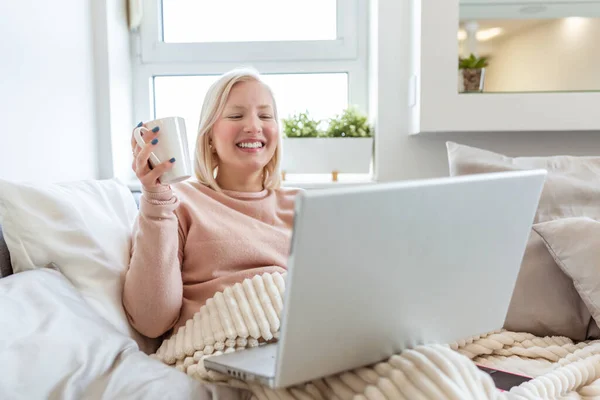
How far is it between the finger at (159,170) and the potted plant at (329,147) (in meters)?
1.03

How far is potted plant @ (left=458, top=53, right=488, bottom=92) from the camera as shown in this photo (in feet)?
5.91

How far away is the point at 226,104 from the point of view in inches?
53.2

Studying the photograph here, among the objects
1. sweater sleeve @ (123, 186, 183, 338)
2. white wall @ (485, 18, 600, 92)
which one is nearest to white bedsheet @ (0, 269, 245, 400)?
sweater sleeve @ (123, 186, 183, 338)

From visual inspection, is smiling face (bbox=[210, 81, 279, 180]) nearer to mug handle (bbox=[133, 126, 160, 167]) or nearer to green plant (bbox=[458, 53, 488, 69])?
mug handle (bbox=[133, 126, 160, 167])

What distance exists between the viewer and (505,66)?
6.03ft

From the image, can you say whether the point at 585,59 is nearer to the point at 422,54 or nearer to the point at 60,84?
the point at 422,54

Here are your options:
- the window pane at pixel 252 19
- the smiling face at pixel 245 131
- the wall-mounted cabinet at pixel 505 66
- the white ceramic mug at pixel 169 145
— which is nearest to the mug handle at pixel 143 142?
the white ceramic mug at pixel 169 145

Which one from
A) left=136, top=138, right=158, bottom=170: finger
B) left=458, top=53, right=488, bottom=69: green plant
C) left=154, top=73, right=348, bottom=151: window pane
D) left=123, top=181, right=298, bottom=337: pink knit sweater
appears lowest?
left=123, top=181, right=298, bottom=337: pink knit sweater

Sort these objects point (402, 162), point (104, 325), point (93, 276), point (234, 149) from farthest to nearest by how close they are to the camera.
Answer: point (402, 162)
point (234, 149)
point (93, 276)
point (104, 325)

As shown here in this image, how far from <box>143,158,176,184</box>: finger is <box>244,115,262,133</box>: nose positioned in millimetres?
356

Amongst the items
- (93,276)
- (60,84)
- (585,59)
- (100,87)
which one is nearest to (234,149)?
(93,276)

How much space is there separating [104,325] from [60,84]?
2.80 feet

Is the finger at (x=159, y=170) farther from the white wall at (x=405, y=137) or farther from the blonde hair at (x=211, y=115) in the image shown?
the white wall at (x=405, y=137)

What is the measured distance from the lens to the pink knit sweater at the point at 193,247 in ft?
3.52
